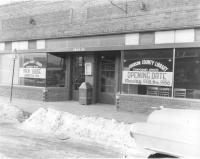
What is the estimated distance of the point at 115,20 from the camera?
1380 cm

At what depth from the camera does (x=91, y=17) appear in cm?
1484

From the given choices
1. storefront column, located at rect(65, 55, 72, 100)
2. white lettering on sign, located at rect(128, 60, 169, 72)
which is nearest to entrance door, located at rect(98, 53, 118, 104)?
white lettering on sign, located at rect(128, 60, 169, 72)

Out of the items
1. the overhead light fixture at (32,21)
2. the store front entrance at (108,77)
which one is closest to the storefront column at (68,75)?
the store front entrance at (108,77)

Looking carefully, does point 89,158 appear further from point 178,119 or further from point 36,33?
point 36,33

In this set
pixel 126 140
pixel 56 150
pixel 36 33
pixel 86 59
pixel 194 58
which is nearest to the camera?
pixel 56 150

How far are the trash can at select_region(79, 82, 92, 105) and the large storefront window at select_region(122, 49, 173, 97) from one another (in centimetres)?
242

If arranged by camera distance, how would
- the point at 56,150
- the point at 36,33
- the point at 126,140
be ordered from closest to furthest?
1. the point at 56,150
2. the point at 126,140
3. the point at 36,33

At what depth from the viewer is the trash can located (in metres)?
14.9

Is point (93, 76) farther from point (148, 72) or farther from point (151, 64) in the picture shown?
point (151, 64)

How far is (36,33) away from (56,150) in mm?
11559

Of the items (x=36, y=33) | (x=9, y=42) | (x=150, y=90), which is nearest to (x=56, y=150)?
(x=150, y=90)

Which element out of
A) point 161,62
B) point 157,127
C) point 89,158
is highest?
point 161,62

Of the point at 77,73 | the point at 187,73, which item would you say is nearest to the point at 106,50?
the point at 77,73

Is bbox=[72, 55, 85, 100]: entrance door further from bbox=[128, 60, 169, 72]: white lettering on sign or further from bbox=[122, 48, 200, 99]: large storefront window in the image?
bbox=[128, 60, 169, 72]: white lettering on sign
